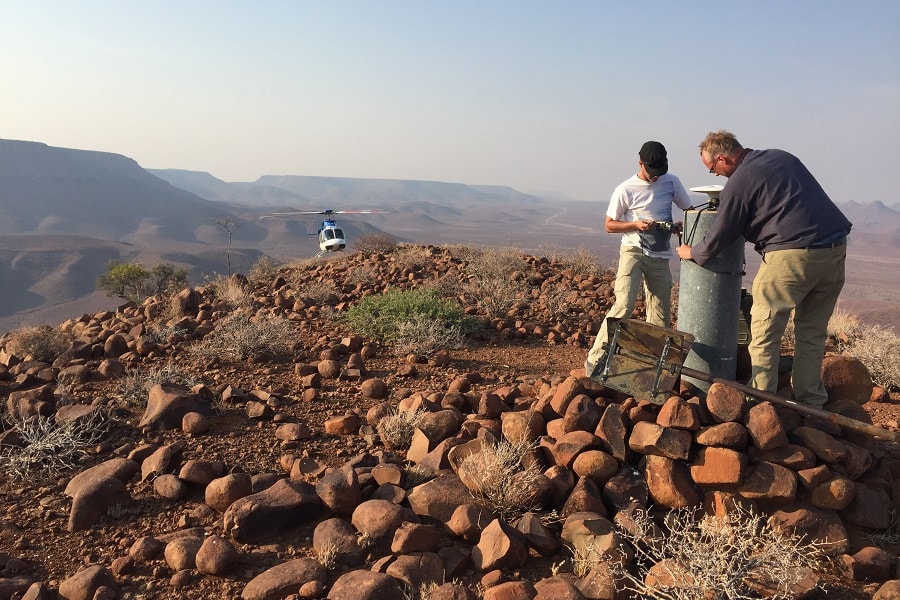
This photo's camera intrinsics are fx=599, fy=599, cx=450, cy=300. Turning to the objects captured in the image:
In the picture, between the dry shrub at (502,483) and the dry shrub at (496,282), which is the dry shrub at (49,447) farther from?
the dry shrub at (496,282)

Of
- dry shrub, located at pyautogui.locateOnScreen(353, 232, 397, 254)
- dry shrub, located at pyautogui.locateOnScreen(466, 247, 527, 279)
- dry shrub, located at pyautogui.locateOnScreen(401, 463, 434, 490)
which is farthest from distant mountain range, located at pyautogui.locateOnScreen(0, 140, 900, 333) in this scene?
dry shrub, located at pyautogui.locateOnScreen(401, 463, 434, 490)

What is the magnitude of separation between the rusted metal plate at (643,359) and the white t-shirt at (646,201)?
82 centimetres

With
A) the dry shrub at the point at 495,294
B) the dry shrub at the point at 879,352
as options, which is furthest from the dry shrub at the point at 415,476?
the dry shrub at the point at 879,352

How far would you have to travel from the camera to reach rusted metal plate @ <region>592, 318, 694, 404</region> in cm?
344

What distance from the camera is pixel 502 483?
3.12 meters

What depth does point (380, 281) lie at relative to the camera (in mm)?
9609

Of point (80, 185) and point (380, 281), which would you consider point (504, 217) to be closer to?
point (80, 185)

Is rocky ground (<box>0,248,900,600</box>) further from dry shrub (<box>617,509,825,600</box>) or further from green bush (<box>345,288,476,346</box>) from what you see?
green bush (<box>345,288,476,346</box>)

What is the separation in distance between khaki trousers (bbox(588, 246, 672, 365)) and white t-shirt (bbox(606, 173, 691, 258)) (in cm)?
7

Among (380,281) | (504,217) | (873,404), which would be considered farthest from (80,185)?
(873,404)

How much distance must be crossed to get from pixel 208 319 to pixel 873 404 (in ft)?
23.7

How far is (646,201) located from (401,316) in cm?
307

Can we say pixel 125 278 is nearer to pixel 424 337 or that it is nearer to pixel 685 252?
pixel 424 337

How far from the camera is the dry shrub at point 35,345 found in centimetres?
616
